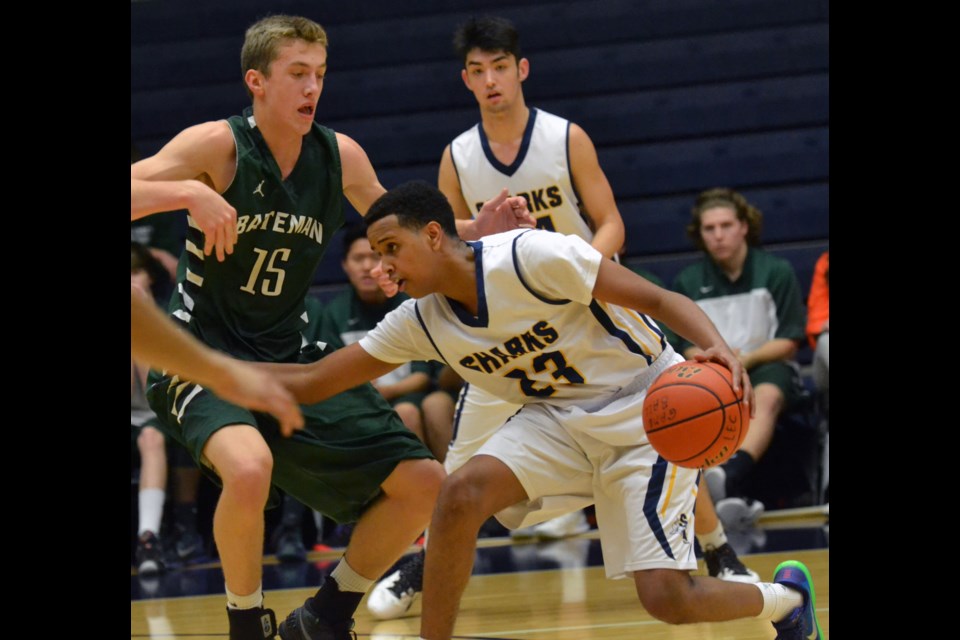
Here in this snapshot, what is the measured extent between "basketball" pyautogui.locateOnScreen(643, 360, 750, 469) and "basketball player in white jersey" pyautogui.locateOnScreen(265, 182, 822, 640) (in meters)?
0.07

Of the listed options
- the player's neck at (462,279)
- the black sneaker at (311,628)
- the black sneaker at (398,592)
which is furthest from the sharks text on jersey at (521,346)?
the black sneaker at (398,592)

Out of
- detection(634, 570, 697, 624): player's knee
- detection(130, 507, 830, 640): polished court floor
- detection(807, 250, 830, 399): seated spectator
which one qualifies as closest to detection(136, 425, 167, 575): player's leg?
detection(130, 507, 830, 640): polished court floor

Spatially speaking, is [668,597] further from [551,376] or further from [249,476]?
[249,476]

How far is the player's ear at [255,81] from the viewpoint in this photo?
406 cm

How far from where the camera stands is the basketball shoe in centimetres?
379

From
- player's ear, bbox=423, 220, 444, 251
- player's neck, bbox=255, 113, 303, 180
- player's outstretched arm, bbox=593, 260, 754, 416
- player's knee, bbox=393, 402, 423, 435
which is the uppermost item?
player's neck, bbox=255, 113, 303, 180

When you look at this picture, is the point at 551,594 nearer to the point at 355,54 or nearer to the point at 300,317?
the point at 300,317

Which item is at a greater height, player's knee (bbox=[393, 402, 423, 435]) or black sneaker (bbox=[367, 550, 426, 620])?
player's knee (bbox=[393, 402, 423, 435])

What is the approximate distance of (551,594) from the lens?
205 inches

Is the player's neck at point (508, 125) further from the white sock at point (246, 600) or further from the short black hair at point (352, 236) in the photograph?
the white sock at point (246, 600)

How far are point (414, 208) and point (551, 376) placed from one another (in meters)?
0.63

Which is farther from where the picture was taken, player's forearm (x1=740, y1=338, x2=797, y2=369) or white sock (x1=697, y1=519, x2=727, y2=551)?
player's forearm (x1=740, y1=338, x2=797, y2=369)

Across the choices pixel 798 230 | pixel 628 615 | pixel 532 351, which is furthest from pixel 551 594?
pixel 798 230

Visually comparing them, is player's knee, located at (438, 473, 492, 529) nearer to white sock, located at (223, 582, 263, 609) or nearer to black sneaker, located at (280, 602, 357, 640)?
white sock, located at (223, 582, 263, 609)
